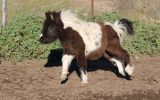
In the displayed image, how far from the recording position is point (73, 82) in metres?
9.81

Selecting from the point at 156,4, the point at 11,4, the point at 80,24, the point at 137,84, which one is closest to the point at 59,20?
the point at 80,24

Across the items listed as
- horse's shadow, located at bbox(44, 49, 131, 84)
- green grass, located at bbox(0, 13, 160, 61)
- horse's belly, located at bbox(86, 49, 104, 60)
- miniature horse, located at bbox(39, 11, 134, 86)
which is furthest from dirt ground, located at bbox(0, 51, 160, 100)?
horse's belly, located at bbox(86, 49, 104, 60)

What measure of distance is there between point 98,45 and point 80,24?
540mm

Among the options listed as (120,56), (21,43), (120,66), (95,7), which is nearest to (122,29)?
(120,56)

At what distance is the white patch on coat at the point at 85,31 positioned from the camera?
942 centimetres

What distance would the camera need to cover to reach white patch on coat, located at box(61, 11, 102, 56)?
30.9 ft

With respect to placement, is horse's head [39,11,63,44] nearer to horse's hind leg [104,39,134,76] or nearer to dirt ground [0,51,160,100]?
dirt ground [0,51,160,100]

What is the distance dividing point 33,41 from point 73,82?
2445mm

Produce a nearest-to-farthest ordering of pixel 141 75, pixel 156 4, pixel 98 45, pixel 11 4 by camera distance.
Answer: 1. pixel 98 45
2. pixel 141 75
3. pixel 156 4
4. pixel 11 4

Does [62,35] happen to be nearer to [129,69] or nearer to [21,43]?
[129,69]

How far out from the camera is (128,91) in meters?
9.08

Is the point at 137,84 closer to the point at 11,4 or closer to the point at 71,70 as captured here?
the point at 71,70

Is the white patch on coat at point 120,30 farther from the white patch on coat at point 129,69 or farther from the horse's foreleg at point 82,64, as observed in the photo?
the horse's foreleg at point 82,64

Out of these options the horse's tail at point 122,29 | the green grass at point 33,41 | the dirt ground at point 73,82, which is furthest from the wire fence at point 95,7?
the horse's tail at point 122,29
